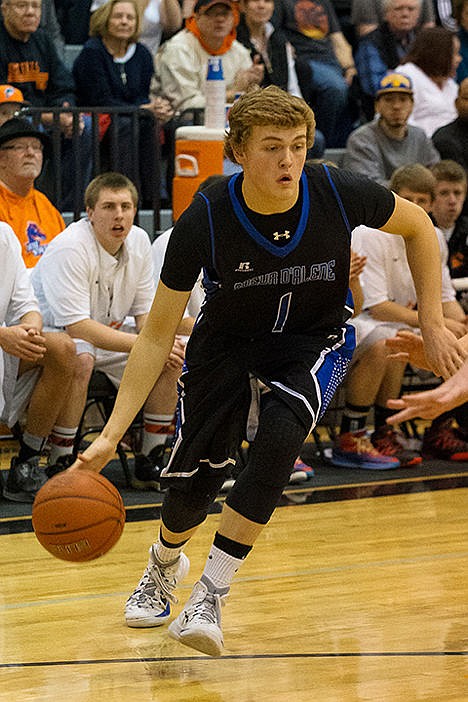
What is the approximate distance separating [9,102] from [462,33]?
4.60 meters

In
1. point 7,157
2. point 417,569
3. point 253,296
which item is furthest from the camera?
point 7,157

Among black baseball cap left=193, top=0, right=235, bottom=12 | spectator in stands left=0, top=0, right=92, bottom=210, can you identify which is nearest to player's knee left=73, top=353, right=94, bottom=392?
spectator in stands left=0, top=0, right=92, bottom=210

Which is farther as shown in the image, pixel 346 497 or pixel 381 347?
pixel 381 347

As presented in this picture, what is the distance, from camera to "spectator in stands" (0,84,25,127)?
7082 mm

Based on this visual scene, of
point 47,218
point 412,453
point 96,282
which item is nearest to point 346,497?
point 412,453

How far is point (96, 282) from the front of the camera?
633 centimetres

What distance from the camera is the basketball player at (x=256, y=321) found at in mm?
3723

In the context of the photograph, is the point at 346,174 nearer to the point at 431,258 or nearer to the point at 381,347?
the point at 431,258

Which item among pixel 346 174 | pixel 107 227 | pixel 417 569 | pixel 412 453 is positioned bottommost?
pixel 412 453

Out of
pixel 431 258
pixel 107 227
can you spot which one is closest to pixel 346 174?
pixel 431 258

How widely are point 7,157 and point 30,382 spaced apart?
Result: 4.31 feet

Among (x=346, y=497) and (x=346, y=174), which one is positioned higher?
(x=346, y=174)

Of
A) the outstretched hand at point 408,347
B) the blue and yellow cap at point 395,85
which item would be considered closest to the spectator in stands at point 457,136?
the blue and yellow cap at point 395,85

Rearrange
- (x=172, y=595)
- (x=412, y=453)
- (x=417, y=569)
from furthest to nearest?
(x=412, y=453) < (x=417, y=569) < (x=172, y=595)
